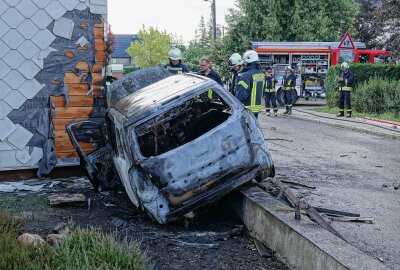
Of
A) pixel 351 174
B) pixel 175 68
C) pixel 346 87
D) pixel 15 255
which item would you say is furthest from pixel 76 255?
pixel 346 87

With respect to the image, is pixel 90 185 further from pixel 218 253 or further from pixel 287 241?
pixel 287 241

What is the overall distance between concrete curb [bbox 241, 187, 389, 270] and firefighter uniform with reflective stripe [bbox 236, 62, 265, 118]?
323 cm

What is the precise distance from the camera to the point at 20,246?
14.2 feet

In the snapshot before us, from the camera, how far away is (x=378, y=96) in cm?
1945

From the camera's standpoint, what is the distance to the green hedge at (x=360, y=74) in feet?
67.1

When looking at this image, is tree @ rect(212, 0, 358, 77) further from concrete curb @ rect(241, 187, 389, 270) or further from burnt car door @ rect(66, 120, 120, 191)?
concrete curb @ rect(241, 187, 389, 270)

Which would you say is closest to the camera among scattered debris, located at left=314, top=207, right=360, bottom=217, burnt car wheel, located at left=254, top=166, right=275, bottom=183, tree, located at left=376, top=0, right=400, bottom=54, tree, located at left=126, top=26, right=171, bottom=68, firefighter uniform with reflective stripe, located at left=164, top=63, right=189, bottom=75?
scattered debris, located at left=314, top=207, right=360, bottom=217

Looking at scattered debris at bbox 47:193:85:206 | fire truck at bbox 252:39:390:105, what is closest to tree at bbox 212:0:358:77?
fire truck at bbox 252:39:390:105

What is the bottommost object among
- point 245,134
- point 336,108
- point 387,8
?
point 336,108

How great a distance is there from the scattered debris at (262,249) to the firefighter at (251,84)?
4070 mm

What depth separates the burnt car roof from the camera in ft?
20.1

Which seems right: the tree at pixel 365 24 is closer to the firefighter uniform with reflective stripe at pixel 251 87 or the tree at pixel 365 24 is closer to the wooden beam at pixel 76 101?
the firefighter uniform with reflective stripe at pixel 251 87

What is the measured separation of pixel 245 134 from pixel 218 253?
56.7 inches

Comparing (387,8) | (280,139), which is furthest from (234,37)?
(280,139)
